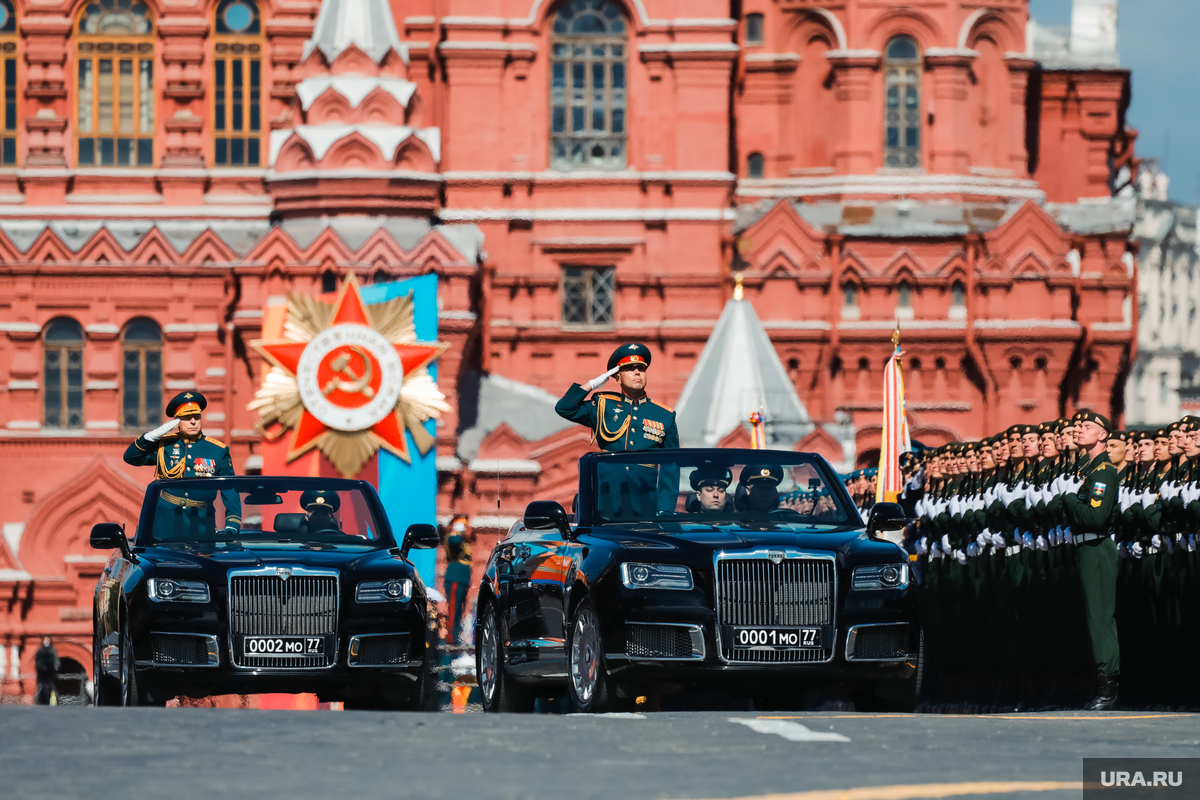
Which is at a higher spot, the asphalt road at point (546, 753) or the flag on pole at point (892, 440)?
the flag on pole at point (892, 440)

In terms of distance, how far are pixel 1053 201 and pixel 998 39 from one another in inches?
133

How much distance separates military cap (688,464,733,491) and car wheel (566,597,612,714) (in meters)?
1.02

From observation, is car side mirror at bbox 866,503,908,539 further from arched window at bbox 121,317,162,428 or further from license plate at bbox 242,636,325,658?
arched window at bbox 121,317,162,428

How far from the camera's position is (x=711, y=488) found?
12320 millimetres

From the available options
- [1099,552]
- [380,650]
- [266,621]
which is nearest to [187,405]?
[266,621]

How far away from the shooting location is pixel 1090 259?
3941cm

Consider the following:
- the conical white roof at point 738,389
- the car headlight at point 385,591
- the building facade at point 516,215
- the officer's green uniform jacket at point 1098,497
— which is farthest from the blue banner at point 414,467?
the car headlight at point 385,591

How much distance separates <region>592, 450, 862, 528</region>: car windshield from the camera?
480 inches

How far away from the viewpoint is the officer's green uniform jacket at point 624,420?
13.6 m

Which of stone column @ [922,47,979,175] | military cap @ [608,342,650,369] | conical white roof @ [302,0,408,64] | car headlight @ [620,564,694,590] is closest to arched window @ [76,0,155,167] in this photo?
conical white roof @ [302,0,408,64]

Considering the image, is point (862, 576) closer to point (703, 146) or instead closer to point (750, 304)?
point (750, 304)

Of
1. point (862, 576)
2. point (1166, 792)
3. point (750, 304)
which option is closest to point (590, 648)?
point (862, 576)

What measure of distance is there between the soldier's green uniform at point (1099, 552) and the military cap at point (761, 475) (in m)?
2.35

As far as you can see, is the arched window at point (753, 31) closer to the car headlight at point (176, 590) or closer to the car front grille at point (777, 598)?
Answer: the car headlight at point (176, 590)
